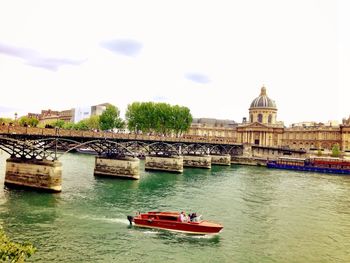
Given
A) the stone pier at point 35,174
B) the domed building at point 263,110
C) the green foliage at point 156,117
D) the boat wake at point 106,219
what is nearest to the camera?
the boat wake at point 106,219

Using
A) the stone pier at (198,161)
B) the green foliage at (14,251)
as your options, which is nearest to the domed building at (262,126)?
the stone pier at (198,161)

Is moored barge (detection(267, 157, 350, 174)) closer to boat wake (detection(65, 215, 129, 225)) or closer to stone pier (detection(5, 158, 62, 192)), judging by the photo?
stone pier (detection(5, 158, 62, 192))

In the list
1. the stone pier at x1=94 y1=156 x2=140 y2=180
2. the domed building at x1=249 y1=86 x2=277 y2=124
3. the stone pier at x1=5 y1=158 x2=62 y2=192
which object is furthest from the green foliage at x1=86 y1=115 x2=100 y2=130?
the stone pier at x1=5 y1=158 x2=62 y2=192

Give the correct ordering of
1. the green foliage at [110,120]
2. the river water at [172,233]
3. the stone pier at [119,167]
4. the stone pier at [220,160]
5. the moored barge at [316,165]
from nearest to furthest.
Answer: the river water at [172,233]
the stone pier at [119,167]
the moored barge at [316,165]
the stone pier at [220,160]
the green foliage at [110,120]

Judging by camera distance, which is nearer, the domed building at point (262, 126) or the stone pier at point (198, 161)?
the stone pier at point (198, 161)

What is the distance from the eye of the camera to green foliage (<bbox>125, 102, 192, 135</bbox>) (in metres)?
122

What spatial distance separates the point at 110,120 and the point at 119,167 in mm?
73959

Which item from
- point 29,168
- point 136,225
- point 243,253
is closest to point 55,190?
point 29,168

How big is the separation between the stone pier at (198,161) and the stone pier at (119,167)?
116 feet

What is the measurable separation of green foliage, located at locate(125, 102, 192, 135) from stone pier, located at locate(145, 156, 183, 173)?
131ft

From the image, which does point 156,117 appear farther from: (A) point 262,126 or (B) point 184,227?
(B) point 184,227

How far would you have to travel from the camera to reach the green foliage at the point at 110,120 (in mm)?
135750

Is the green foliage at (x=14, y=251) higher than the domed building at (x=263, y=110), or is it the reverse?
the domed building at (x=263, y=110)

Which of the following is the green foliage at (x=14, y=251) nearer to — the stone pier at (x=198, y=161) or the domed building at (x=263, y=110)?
the stone pier at (x=198, y=161)
